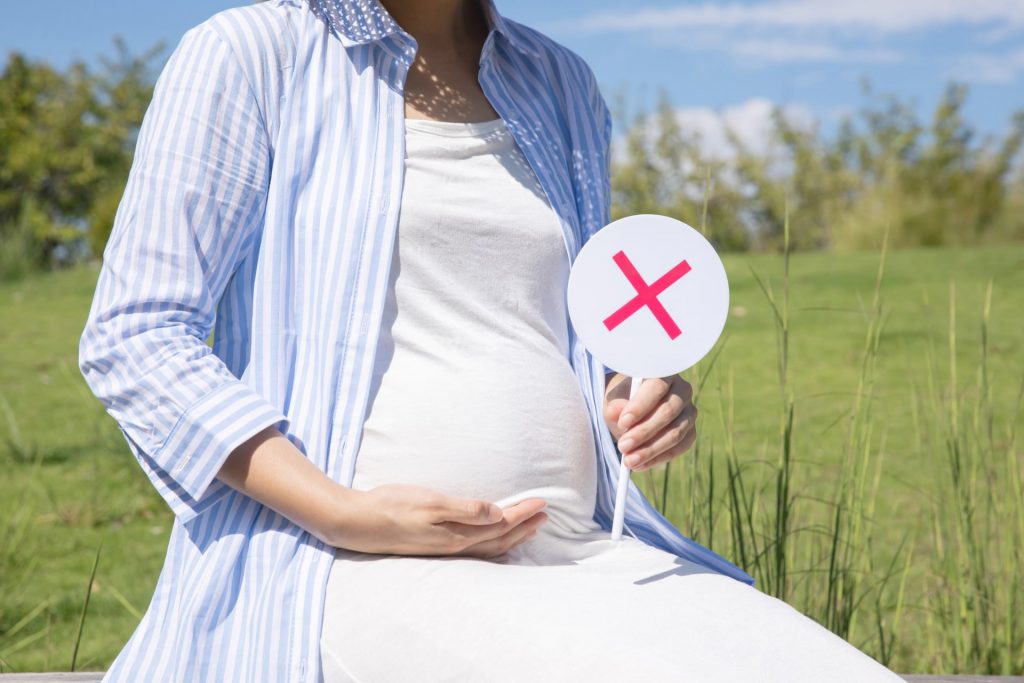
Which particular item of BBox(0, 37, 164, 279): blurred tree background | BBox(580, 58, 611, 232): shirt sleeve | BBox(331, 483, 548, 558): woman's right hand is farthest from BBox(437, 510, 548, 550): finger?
BBox(0, 37, 164, 279): blurred tree background

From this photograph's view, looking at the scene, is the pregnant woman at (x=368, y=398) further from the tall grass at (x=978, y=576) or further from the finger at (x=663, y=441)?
the tall grass at (x=978, y=576)

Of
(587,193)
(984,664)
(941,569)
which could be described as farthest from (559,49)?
(984,664)

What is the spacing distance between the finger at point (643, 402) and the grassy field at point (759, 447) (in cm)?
62

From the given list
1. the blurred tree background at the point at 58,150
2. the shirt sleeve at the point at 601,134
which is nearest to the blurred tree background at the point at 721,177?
the blurred tree background at the point at 58,150

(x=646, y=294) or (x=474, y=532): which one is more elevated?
(x=646, y=294)

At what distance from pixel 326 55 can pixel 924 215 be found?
10.5 m

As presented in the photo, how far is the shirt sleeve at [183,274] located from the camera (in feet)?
4.10

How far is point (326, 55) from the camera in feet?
4.68

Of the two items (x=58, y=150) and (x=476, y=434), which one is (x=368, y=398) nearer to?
(x=476, y=434)

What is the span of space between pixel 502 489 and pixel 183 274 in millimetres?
449

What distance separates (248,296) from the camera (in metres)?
1.37

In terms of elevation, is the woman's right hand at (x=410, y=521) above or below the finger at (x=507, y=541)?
above

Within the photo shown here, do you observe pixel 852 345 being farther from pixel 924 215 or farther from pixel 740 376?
pixel 924 215

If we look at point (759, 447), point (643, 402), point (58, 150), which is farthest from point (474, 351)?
point (58, 150)
